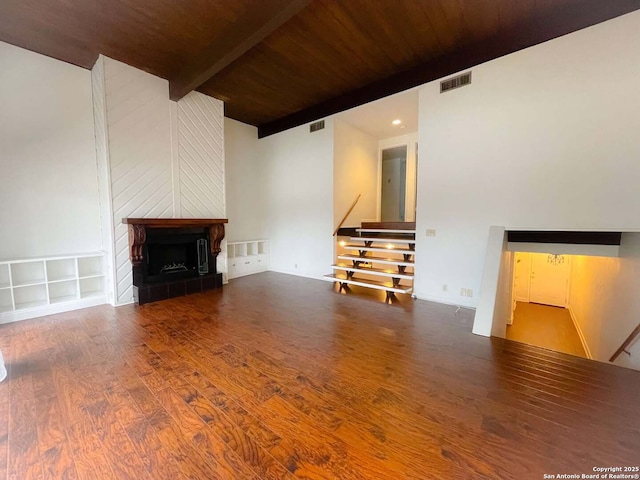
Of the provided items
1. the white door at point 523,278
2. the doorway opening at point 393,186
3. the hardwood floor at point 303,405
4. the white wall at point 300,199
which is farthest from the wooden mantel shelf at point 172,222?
the white door at point 523,278

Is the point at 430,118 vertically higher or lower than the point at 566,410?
higher

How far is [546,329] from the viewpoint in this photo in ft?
18.9

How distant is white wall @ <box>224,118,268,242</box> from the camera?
6.22 m

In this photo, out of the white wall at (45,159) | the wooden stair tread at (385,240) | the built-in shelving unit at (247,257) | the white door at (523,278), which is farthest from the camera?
the white door at (523,278)

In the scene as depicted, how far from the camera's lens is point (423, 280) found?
432 centimetres

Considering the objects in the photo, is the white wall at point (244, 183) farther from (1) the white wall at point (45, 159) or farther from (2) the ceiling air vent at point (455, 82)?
(2) the ceiling air vent at point (455, 82)

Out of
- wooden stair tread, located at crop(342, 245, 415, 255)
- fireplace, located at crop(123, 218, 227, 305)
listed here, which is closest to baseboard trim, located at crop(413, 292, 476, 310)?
wooden stair tread, located at crop(342, 245, 415, 255)

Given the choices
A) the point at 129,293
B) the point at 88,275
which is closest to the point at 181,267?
the point at 129,293

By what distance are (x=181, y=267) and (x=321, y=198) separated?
3.14 m

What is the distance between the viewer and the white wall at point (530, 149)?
2.88 meters

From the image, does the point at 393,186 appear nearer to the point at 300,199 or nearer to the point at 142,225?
the point at 300,199

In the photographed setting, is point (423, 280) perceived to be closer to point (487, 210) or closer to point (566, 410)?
point (487, 210)

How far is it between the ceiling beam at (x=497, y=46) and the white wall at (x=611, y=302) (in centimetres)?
255

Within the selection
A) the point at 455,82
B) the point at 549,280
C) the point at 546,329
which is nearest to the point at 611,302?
the point at 546,329
